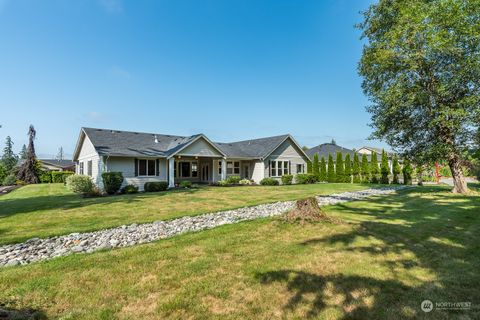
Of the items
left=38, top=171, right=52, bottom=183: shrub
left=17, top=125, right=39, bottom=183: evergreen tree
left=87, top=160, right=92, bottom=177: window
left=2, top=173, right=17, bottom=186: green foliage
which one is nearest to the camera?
left=87, top=160, right=92, bottom=177: window

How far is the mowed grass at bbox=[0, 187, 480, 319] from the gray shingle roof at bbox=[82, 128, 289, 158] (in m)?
15.3

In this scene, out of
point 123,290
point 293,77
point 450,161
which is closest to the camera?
point 123,290

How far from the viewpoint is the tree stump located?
7172mm

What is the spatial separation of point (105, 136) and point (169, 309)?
20742 mm

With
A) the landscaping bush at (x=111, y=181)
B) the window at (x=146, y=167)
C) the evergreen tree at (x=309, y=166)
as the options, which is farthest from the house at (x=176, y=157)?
the landscaping bush at (x=111, y=181)

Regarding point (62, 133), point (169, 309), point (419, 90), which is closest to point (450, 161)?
point (419, 90)

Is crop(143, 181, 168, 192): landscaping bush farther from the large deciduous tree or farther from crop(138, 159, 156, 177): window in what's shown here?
the large deciduous tree

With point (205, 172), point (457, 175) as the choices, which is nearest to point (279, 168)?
point (205, 172)

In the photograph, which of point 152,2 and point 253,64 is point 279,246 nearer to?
point 152,2

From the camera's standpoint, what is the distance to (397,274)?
155 inches

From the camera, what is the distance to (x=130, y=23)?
1479cm

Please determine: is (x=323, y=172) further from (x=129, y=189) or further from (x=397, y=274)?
(x=397, y=274)

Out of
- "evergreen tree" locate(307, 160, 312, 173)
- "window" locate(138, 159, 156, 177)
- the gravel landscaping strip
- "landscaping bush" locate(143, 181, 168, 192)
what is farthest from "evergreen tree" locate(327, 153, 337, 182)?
the gravel landscaping strip

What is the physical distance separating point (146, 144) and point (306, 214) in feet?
60.2
